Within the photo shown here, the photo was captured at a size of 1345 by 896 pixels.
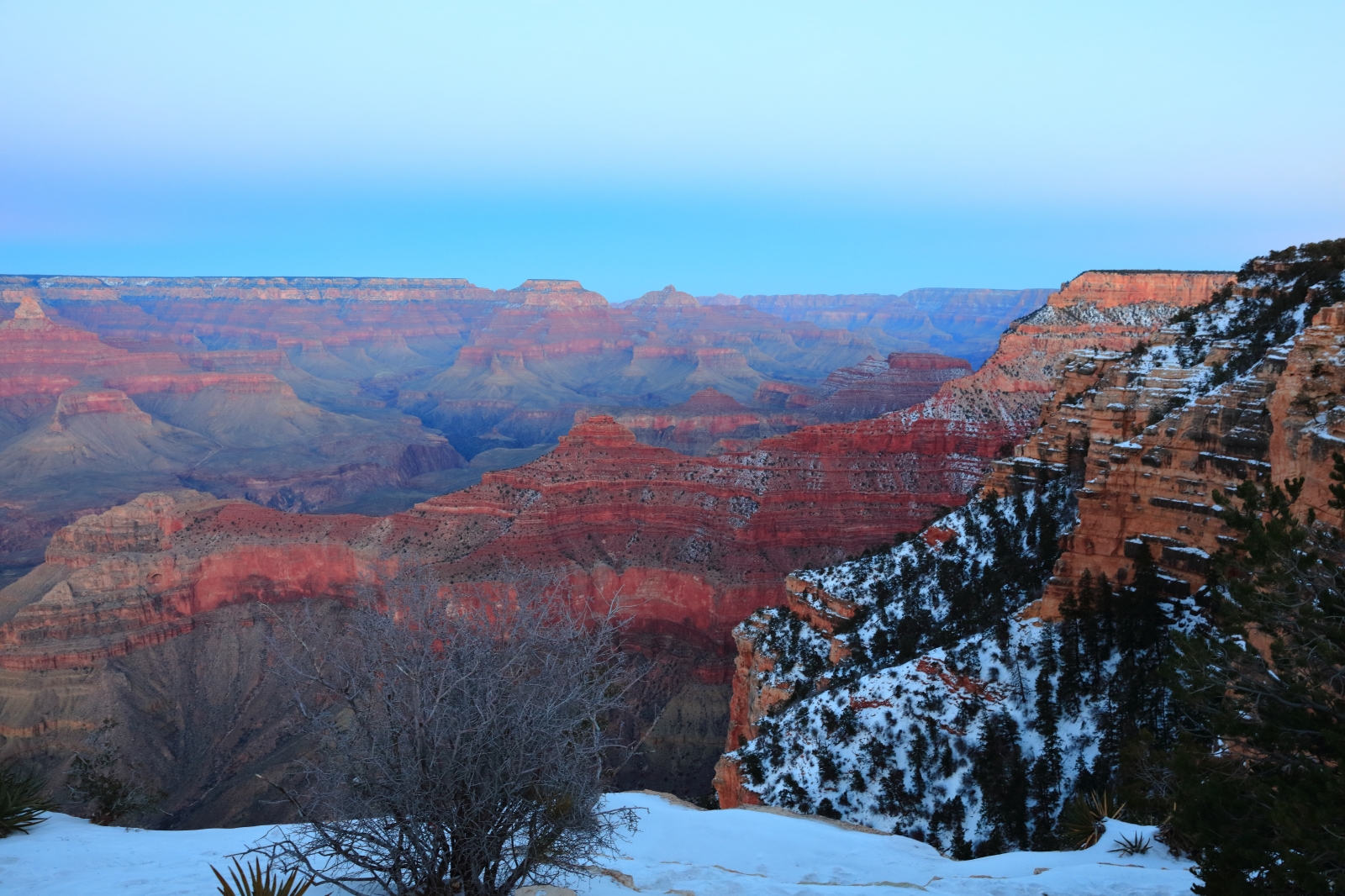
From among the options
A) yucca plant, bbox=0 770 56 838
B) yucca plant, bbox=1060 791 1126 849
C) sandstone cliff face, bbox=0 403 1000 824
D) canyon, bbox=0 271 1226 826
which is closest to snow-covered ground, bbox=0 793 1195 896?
yucca plant, bbox=0 770 56 838

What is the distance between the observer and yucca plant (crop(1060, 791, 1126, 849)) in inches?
554

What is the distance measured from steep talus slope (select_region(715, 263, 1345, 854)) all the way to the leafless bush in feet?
44.4

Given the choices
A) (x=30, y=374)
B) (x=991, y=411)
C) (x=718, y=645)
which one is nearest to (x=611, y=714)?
(x=718, y=645)

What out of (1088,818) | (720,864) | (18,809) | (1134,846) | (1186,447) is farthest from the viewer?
(1186,447)

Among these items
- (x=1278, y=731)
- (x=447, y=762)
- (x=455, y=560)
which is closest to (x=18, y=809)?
(x=447, y=762)

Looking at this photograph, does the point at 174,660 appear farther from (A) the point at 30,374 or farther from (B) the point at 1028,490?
(A) the point at 30,374

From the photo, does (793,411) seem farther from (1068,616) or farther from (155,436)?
(1068,616)

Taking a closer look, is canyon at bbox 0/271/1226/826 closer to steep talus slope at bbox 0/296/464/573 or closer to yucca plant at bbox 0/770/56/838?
yucca plant at bbox 0/770/56/838

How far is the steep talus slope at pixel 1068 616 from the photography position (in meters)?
18.8

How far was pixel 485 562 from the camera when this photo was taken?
48781 millimetres

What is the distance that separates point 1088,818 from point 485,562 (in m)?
39.1

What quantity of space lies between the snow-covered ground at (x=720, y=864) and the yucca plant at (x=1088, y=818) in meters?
0.85

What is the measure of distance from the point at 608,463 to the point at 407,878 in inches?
1927

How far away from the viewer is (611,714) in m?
37.2
